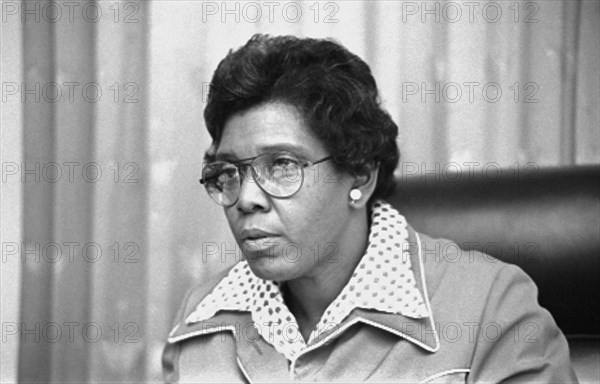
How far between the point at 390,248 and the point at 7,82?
4.39 feet

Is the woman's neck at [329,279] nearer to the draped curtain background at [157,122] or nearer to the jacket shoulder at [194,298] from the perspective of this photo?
the jacket shoulder at [194,298]

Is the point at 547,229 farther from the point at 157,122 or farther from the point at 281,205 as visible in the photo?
the point at 157,122

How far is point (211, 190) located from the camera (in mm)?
1450

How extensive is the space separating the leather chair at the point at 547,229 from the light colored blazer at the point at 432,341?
0.28 ft

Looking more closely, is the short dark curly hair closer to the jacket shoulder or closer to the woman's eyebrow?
the woman's eyebrow

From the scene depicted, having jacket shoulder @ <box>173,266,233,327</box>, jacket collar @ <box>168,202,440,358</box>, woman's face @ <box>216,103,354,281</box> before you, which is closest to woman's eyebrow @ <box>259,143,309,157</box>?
woman's face @ <box>216,103,354,281</box>

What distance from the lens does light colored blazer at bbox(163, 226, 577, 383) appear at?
1.27m

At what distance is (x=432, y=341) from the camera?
4.28 feet

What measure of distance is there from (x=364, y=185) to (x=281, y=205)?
0.19 m

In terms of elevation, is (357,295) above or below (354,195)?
below

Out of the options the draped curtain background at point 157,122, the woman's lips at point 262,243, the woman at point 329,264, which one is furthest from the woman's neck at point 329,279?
the draped curtain background at point 157,122

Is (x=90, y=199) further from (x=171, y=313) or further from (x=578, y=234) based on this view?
(x=578, y=234)

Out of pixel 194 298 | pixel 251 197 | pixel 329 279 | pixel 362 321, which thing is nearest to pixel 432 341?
→ pixel 362 321

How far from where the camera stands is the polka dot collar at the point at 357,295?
1378 mm
